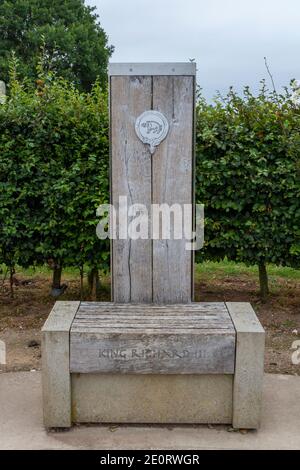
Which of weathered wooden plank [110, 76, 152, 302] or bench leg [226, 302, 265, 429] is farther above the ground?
weathered wooden plank [110, 76, 152, 302]

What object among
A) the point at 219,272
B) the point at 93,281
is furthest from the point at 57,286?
the point at 219,272

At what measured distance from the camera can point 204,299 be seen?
5918 millimetres

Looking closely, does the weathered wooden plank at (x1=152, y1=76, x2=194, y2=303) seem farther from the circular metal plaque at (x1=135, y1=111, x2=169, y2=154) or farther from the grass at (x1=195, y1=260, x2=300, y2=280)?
the grass at (x1=195, y1=260, x2=300, y2=280)

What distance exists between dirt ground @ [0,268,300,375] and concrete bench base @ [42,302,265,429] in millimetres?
1036

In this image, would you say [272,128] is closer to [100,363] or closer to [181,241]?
[181,241]

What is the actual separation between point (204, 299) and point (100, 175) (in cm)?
174

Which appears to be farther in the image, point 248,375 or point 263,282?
point 263,282

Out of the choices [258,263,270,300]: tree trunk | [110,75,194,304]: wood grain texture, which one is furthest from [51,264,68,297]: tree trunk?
[110,75,194,304]: wood grain texture

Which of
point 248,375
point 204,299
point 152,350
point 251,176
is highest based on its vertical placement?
point 251,176

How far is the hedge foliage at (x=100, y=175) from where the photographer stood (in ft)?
16.6

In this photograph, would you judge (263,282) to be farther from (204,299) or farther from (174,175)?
(174,175)

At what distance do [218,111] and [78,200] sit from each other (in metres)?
1.46

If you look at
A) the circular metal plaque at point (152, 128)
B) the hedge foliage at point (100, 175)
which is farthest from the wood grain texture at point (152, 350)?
the hedge foliage at point (100, 175)

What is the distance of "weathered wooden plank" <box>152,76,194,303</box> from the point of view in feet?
11.1
